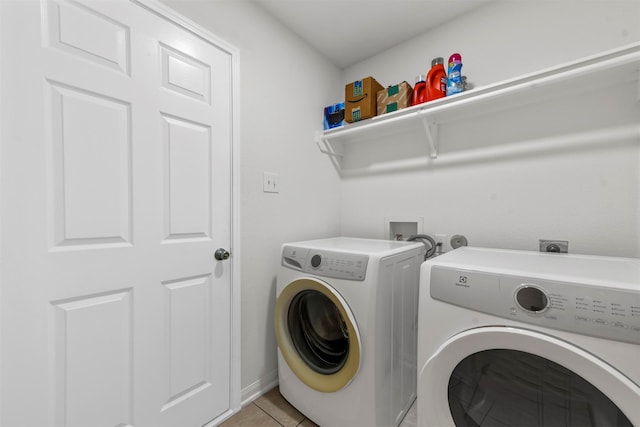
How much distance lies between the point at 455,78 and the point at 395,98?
35cm

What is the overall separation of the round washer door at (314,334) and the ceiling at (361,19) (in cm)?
162

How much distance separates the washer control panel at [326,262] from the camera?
46.1 inches

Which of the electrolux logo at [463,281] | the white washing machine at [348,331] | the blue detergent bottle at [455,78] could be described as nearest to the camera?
the electrolux logo at [463,281]

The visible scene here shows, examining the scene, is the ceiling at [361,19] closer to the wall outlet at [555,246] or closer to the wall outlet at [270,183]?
the wall outlet at [270,183]

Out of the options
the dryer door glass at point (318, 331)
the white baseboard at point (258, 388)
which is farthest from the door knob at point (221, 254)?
the white baseboard at point (258, 388)

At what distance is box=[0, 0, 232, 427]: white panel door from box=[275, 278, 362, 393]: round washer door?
0.35m

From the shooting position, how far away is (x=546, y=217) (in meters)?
1.41

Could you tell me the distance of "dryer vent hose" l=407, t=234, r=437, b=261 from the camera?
5.60ft

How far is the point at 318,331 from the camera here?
4.82 ft

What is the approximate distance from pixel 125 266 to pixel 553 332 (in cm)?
147

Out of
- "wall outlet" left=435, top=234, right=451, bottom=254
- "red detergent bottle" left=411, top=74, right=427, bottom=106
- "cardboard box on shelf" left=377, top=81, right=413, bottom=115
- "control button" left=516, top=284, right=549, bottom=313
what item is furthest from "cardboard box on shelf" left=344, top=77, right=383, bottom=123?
"control button" left=516, top=284, right=549, bottom=313

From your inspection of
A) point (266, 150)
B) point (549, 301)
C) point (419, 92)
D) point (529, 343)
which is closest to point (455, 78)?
point (419, 92)

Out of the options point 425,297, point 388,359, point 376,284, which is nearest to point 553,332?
point 425,297

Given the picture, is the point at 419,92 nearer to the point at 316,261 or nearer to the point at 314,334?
the point at 316,261
